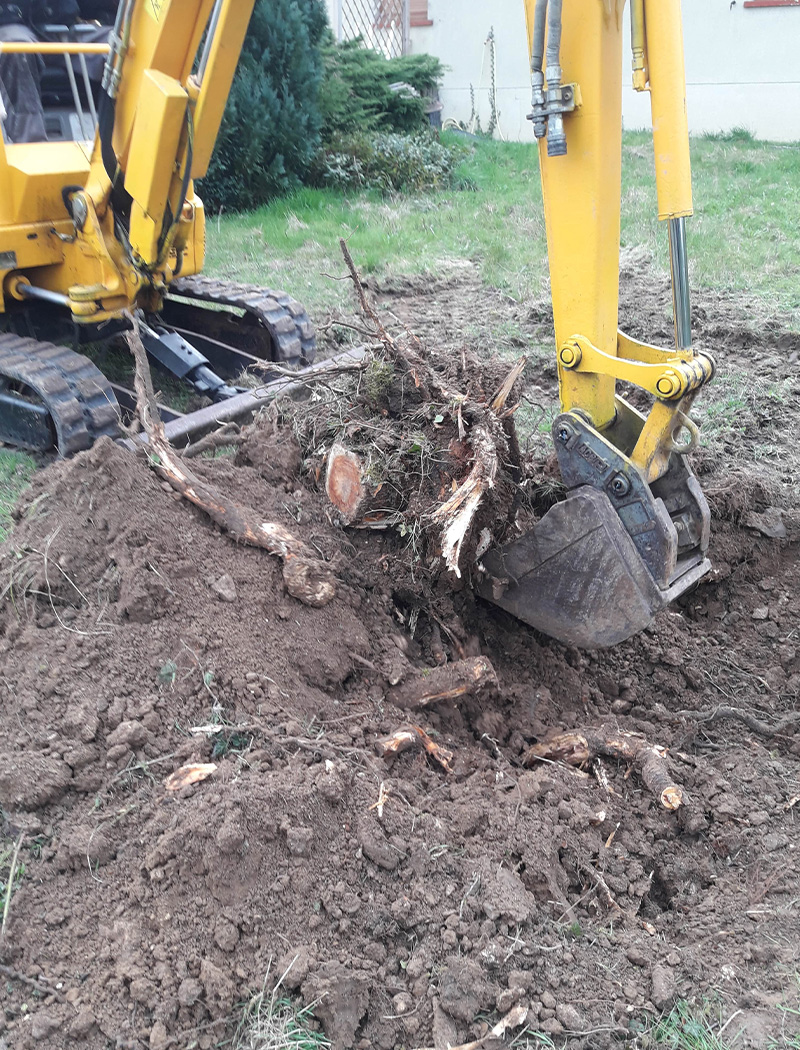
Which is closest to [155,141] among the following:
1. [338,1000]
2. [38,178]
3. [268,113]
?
[38,178]

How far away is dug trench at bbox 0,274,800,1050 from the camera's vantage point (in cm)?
218

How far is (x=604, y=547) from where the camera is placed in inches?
121

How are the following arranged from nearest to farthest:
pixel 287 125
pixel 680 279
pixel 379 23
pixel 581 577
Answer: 1. pixel 680 279
2. pixel 581 577
3. pixel 287 125
4. pixel 379 23

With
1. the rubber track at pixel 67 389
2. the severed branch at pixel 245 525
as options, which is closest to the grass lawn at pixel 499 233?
the rubber track at pixel 67 389

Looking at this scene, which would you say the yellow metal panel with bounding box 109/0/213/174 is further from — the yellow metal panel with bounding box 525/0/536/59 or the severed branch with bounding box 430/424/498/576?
the severed branch with bounding box 430/424/498/576

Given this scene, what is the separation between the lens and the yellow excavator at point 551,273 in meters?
2.82

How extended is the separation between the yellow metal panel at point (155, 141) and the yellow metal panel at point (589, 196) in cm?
257

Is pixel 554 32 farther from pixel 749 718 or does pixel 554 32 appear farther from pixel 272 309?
pixel 272 309

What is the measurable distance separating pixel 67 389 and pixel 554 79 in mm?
3278

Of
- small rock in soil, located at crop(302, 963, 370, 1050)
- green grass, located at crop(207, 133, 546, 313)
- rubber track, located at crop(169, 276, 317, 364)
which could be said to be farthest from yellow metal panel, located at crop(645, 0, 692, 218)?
green grass, located at crop(207, 133, 546, 313)

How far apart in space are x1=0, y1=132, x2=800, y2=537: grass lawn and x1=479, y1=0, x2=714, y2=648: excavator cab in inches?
169

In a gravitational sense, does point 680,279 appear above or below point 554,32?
below

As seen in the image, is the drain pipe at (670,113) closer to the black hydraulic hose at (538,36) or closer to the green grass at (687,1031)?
the black hydraulic hose at (538,36)

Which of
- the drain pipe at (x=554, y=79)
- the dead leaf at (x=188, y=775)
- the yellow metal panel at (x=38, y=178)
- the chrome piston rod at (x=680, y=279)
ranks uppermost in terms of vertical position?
the drain pipe at (x=554, y=79)
